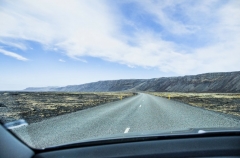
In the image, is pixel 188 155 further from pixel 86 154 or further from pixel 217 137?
pixel 86 154

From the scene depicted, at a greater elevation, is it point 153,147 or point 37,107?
point 153,147

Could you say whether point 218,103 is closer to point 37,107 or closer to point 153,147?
point 37,107

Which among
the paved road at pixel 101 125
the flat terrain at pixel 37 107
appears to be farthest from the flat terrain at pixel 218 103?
the flat terrain at pixel 37 107

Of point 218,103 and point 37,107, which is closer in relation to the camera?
point 37,107

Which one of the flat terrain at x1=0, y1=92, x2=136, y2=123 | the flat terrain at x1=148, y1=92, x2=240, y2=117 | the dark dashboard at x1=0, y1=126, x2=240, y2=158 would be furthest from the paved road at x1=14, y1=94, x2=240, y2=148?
the flat terrain at x1=148, y1=92, x2=240, y2=117

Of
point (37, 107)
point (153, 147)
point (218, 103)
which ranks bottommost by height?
point (37, 107)

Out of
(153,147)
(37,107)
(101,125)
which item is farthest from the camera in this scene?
(37,107)

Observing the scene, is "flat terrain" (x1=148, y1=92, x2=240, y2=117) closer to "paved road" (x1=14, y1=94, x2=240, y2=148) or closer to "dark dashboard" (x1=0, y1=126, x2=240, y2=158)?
"paved road" (x1=14, y1=94, x2=240, y2=148)

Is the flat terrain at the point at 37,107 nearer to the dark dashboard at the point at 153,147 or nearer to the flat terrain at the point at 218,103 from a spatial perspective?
the dark dashboard at the point at 153,147

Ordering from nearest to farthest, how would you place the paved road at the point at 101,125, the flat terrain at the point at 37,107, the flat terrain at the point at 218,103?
the paved road at the point at 101,125 < the flat terrain at the point at 37,107 < the flat terrain at the point at 218,103

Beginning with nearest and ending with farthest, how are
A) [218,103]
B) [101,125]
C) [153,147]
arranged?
[153,147]
[101,125]
[218,103]

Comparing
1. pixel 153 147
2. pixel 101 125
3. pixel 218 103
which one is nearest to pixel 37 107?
pixel 101 125

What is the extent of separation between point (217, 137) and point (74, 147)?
161 centimetres

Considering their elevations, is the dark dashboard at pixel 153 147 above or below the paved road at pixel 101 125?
above
